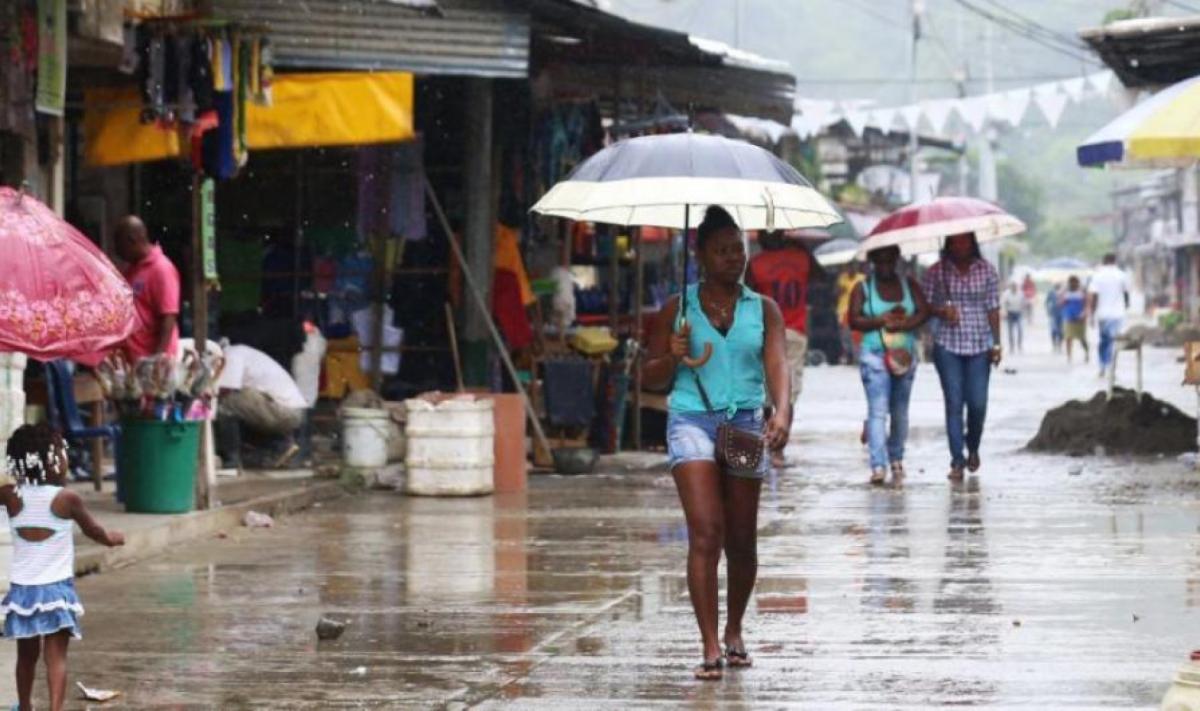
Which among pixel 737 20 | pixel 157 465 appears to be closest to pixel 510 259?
pixel 157 465

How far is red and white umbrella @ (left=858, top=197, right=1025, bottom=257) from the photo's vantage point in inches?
661

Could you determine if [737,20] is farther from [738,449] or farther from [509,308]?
[738,449]

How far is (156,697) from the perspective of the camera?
27.5ft

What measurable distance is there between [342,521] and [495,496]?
1931 millimetres

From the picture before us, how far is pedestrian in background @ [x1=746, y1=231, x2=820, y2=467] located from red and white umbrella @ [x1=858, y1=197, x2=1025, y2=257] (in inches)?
61.8

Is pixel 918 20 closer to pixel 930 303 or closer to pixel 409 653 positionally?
pixel 930 303

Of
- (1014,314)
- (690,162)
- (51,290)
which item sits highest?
(690,162)

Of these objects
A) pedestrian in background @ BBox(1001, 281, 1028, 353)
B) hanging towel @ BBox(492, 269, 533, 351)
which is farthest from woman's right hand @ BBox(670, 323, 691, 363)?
pedestrian in background @ BBox(1001, 281, 1028, 353)

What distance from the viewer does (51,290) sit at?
8.20 m

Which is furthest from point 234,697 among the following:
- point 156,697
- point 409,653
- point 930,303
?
point 930,303

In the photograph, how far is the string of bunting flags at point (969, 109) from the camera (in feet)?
138

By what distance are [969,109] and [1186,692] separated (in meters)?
40.1

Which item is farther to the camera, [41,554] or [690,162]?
[690,162]

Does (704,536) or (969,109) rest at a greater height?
(969,109)
